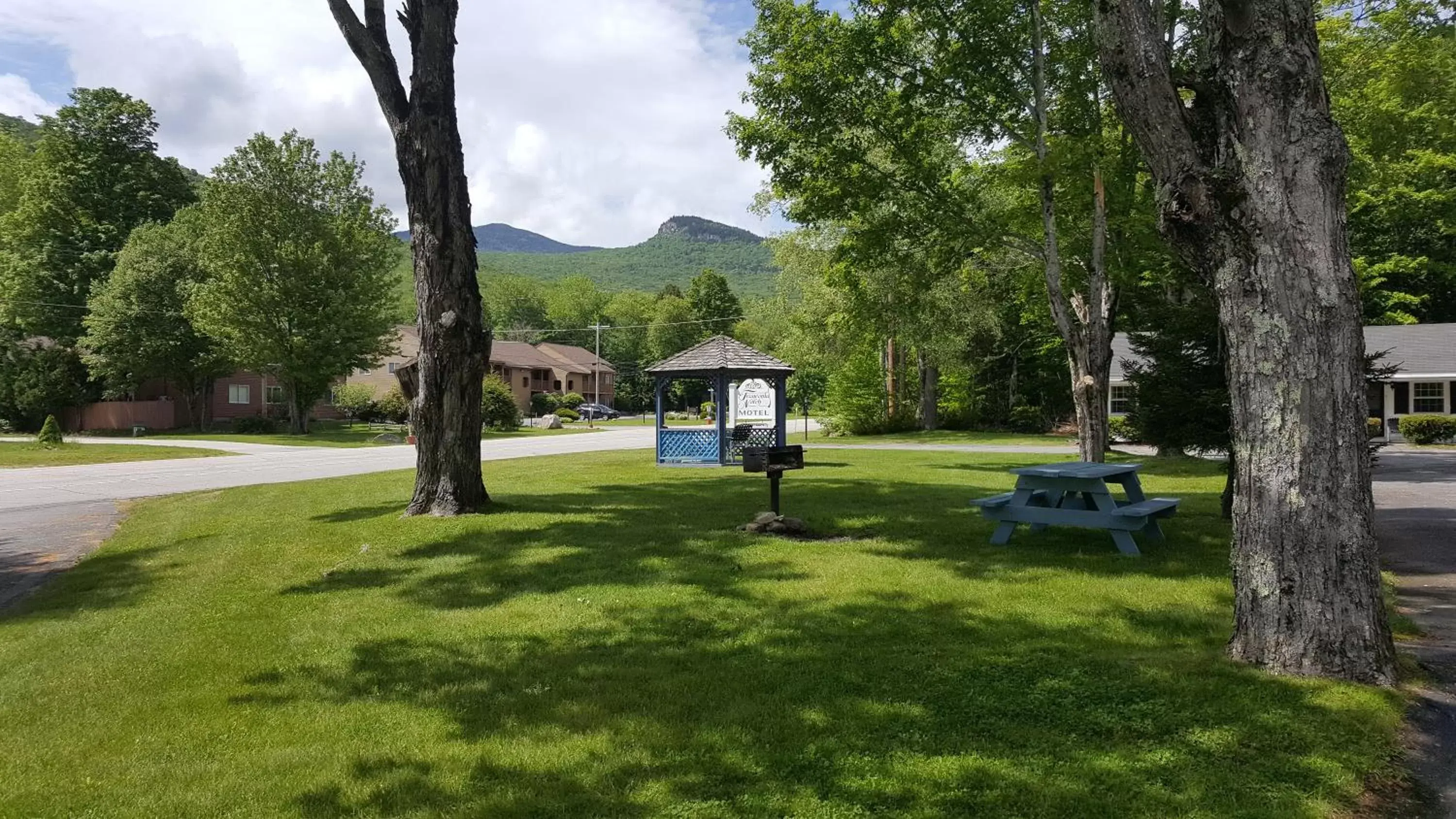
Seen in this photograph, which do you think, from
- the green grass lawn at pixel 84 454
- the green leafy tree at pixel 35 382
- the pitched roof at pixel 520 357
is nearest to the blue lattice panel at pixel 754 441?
the green grass lawn at pixel 84 454

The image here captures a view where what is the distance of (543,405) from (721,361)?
4796 cm

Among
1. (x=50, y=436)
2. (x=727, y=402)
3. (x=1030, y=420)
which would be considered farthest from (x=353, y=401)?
(x=1030, y=420)

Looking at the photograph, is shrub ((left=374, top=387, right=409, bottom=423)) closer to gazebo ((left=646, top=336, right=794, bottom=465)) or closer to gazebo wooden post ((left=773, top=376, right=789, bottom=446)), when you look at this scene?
gazebo ((left=646, top=336, right=794, bottom=465))

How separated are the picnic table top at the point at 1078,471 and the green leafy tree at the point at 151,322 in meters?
38.5

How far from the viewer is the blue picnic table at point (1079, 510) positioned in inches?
331

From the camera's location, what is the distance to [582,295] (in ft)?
418

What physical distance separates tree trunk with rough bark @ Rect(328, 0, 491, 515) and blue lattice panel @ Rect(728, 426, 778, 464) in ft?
40.3

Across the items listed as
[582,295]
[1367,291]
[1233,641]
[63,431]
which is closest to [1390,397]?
[1367,291]

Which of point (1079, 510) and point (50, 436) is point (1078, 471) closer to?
point (1079, 510)

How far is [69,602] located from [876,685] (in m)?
6.91

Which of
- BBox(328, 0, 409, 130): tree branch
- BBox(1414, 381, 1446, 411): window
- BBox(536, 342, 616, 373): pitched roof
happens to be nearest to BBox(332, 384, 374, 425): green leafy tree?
BBox(536, 342, 616, 373): pitched roof

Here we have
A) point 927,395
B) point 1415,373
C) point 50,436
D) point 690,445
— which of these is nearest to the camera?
point 690,445

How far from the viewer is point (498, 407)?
147ft

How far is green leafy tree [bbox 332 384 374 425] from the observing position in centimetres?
5250
